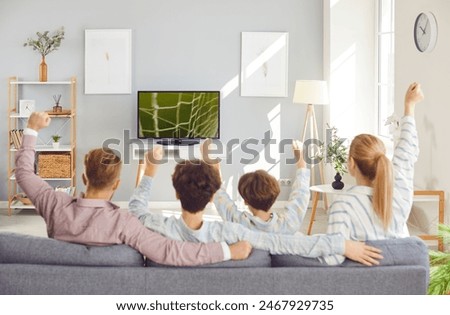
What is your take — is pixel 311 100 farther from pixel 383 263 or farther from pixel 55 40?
pixel 383 263

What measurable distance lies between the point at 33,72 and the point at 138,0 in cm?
144

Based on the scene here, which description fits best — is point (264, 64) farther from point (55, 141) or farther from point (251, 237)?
point (251, 237)

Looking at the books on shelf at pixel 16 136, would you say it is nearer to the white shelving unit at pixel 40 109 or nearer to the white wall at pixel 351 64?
the white shelving unit at pixel 40 109

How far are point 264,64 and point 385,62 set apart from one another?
137 centimetres

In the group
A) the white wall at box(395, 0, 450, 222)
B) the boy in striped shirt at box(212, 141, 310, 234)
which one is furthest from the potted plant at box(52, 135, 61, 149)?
the boy in striped shirt at box(212, 141, 310, 234)

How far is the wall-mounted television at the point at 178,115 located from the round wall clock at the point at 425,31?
262 cm

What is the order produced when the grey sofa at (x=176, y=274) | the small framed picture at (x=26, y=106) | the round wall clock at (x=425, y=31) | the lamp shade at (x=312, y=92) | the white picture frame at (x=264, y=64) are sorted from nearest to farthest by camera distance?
the grey sofa at (x=176, y=274)
the round wall clock at (x=425, y=31)
the lamp shade at (x=312, y=92)
the small framed picture at (x=26, y=106)
the white picture frame at (x=264, y=64)

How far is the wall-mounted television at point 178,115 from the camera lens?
8.25m

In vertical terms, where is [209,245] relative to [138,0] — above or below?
below

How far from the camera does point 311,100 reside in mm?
7758

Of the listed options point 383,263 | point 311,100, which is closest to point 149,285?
point 383,263

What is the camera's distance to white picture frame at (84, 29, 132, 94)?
8305 mm

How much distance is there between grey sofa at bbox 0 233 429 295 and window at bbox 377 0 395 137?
545 cm

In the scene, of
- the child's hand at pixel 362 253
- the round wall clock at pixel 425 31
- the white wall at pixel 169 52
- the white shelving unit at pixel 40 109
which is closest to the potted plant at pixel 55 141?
the white shelving unit at pixel 40 109
